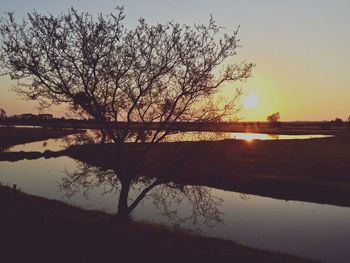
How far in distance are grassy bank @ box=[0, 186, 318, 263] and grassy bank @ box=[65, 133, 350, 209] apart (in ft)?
10.7

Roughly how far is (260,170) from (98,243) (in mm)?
32289

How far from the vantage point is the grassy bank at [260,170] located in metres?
23.3

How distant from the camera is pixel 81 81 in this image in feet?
72.3

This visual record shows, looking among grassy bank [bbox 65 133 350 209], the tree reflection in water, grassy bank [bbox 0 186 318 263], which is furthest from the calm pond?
grassy bank [bbox 65 133 350 209]

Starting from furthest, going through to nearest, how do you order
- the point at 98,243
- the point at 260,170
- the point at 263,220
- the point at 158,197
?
the point at 260,170 → the point at 263,220 → the point at 158,197 → the point at 98,243

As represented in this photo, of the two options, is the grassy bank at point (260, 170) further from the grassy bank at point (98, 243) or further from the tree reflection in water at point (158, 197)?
the grassy bank at point (98, 243)

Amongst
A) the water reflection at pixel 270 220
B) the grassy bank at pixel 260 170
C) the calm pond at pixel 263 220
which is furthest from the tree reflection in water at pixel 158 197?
the grassy bank at pixel 260 170

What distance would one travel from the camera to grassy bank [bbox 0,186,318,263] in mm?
16953

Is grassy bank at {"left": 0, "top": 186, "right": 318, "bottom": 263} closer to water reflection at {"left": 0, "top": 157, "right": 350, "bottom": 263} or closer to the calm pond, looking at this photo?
the calm pond

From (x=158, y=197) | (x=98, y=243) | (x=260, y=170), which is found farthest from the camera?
(x=260, y=170)

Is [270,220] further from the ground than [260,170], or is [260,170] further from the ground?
[260,170]

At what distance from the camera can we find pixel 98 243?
18.8m

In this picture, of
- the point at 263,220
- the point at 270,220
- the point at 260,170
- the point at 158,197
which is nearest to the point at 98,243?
the point at 158,197

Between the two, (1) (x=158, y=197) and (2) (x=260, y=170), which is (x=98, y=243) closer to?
(1) (x=158, y=197)
